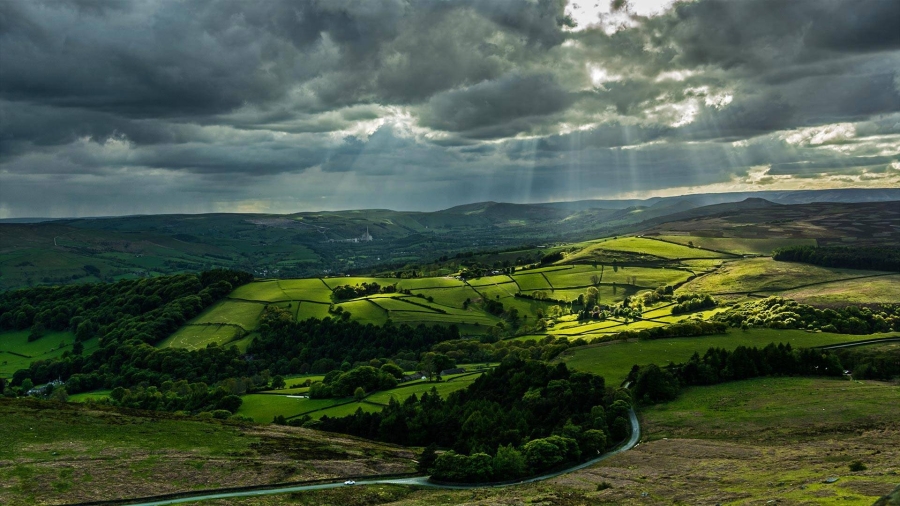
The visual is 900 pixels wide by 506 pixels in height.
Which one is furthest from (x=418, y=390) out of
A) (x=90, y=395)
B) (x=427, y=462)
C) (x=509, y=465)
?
(x=90, y=395)

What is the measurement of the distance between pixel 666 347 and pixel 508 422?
6016 cm

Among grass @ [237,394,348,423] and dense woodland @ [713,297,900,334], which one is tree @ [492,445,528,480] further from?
dense woodland @ [713,297,900,334]

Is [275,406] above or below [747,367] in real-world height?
below

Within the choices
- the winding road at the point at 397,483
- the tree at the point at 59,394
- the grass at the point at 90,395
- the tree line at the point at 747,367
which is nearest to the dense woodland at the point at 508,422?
the winding road at the point at 397,483

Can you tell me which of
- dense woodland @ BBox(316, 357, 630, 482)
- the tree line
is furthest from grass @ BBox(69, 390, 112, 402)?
the tree line

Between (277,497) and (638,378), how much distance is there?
225 ft

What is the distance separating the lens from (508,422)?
92.1m

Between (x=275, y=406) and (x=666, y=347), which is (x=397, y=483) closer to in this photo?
(x=275, y=406)

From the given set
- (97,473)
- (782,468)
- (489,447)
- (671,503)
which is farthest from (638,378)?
(97,473)

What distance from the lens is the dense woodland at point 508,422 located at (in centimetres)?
7506

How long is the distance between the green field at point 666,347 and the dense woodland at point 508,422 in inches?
693

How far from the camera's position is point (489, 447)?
8050 centimetres

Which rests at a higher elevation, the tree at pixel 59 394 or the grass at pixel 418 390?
the grass at pixel 418 390

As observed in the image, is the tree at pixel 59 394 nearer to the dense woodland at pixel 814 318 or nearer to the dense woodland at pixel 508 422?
the dense woodland at pixel 508 422
